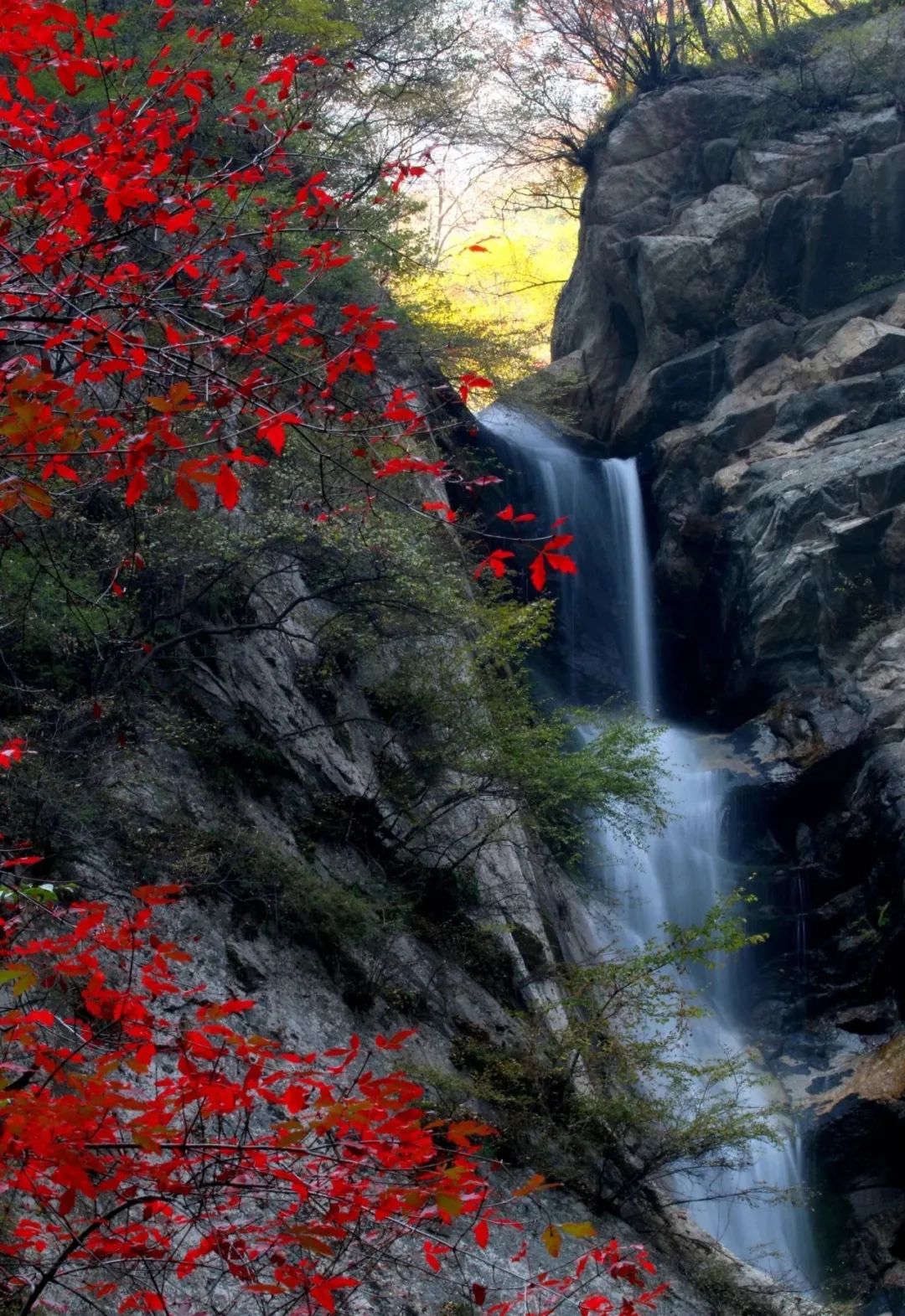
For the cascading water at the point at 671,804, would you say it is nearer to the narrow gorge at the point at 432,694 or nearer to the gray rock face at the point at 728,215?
the narrow gorge at the point at 432,694

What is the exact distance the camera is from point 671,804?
13.5m

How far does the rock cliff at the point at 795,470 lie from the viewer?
13375 millimetres

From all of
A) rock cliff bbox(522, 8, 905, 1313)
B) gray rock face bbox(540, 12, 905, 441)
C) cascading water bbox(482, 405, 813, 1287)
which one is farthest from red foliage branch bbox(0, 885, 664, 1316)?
gray rock face bbox(540, 12, 905, 441)

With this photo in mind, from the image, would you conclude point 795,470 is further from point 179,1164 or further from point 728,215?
point 179,1164

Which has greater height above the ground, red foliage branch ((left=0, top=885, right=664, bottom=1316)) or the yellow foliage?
the yellow foliage

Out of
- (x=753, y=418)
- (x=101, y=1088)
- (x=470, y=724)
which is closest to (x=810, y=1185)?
(x=470, y=724)

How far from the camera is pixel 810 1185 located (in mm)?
11602

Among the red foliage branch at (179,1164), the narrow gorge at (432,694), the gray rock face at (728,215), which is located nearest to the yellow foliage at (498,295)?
the narrow gorge at (432,694)

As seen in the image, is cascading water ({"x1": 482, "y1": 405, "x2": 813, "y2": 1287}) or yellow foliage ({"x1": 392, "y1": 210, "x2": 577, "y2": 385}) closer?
cascading water ({"x1": 482, "y1": 405, "x2": 813, "y2": 1287})

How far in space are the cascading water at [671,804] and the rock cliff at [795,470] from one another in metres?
0.45

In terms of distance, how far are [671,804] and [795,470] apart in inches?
276

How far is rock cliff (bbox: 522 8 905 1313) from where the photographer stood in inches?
527

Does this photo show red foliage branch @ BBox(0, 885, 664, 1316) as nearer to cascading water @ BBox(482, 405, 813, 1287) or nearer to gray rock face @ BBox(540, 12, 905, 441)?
cascading water @ BBox(482, 405, 813, 1287)

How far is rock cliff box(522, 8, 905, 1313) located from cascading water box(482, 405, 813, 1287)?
1.48 ft
